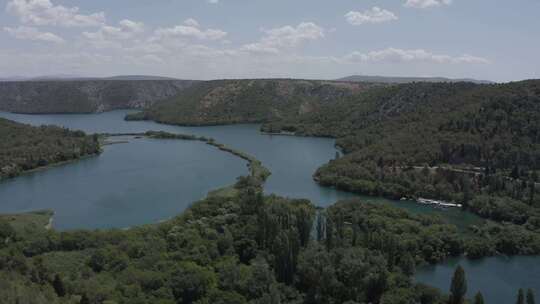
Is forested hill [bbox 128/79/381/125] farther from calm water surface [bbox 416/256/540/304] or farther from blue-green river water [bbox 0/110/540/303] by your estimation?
calm water surface [bbox 416/256/540/304]

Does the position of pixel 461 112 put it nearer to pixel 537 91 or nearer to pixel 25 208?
pixel 537 91

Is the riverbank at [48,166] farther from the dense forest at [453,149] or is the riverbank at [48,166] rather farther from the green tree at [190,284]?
the green tree at [190,284]

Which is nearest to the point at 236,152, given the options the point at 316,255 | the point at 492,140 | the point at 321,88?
the point at 492,140

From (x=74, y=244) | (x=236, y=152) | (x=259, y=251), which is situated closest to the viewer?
(x=259, y=251)

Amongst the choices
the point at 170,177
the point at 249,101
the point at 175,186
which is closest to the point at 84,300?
the point at 175,186

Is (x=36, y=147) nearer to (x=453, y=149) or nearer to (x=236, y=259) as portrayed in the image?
(x=236, y=259)

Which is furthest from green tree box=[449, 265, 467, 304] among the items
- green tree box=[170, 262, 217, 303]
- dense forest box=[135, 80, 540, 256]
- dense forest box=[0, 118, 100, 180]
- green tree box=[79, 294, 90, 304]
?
dense forest box=[0, 118, 100, 180]
